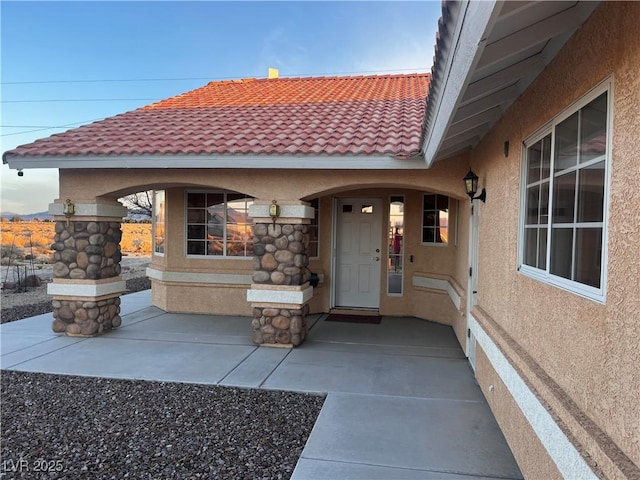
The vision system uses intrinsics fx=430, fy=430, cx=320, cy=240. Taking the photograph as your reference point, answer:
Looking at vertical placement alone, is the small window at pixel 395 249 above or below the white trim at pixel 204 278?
above

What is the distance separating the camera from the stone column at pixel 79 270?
7461mm

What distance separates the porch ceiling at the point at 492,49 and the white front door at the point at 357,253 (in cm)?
525

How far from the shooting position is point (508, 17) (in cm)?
214

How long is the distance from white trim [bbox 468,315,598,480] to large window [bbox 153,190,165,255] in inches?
311

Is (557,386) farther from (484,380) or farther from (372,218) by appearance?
(372,218)

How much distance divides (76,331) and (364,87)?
8.48 m

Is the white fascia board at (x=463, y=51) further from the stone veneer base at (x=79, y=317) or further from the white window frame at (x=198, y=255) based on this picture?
the stone veneer base at (x=79, y=317)

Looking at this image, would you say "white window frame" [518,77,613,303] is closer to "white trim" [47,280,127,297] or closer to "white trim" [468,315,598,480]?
"white trim" [468,315,598,480]

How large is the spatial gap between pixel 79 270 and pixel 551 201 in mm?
7375

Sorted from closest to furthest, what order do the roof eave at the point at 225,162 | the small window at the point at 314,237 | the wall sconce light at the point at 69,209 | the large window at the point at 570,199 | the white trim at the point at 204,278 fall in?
1. the large window at the point at 570,199
2. the roof eave at the point at 225,162
3. the wall sconce light at the point at 69,209
4. the white trim at the point at 204,278
5. the small window at the point at 314,237

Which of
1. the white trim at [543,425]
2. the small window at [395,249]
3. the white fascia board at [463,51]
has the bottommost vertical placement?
the white trim at [543,425]

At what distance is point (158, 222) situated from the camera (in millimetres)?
10055

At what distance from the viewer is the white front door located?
9500mm

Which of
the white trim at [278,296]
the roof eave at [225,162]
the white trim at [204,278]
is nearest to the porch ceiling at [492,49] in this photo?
the roof eave at [225,162]
